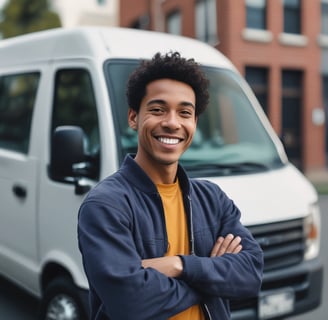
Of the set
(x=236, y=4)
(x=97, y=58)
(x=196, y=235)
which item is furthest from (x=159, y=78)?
(x=236, y=4)

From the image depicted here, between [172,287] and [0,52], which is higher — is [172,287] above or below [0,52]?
below

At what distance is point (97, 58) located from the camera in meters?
3.67

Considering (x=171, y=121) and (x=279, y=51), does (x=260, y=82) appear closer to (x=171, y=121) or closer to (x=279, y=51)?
(x=279, y=51)

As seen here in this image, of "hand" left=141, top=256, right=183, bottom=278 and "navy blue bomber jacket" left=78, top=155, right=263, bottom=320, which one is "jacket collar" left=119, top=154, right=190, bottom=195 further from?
"hand" left=141, top=256, right=183, bottom=278

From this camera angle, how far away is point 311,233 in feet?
13.0

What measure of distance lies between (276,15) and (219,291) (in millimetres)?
17861

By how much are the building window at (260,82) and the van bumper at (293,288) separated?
15.0 meters

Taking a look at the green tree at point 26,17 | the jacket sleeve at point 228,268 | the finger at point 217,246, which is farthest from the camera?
the green tree at point 26,17

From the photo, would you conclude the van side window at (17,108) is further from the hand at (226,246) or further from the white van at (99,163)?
the hand at (226,246)

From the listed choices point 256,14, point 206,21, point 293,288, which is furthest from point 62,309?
point 256,14

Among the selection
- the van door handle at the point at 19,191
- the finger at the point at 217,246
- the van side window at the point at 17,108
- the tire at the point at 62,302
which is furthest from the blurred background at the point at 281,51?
the finger at the point at 217,246

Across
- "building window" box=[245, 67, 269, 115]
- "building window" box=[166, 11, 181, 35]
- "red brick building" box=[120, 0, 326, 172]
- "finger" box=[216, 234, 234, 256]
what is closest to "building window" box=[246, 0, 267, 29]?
"red brick building" box=[120, 0, 326, 172]

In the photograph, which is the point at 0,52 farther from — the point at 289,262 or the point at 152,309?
the point at 152,309

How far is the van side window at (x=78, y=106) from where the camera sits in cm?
368
